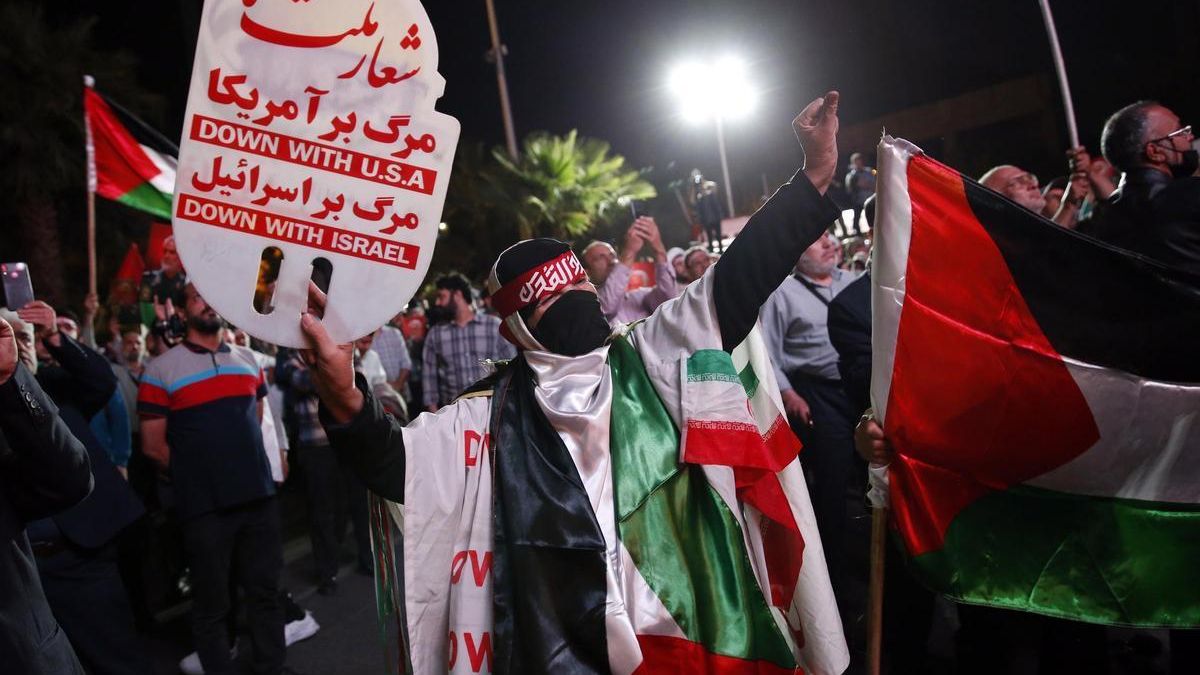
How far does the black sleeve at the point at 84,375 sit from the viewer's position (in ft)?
13.7

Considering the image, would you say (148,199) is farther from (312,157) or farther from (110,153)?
(312,157)

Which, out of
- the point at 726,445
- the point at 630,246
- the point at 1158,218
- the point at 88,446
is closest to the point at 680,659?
the point at 726,445

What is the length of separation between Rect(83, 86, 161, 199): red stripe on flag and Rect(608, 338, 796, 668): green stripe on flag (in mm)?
6618

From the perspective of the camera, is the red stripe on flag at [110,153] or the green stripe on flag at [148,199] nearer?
the red stripe on flag at [110,153]

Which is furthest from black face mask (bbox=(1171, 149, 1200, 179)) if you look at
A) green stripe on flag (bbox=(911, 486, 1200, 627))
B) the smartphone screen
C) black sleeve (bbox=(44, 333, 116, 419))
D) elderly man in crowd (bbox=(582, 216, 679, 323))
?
the smartphone screen

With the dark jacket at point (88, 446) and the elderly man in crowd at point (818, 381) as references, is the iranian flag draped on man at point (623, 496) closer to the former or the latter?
the dark jacket at point (88, 446)

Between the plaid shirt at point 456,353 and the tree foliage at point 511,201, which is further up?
the tree foliage at point 511,201

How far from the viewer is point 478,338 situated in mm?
7453

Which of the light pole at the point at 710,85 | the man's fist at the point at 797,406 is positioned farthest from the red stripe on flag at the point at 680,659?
the light pole at the point at 710,85

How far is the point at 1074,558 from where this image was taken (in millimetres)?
2877

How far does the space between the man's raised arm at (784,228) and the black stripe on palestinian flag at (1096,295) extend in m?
0.70

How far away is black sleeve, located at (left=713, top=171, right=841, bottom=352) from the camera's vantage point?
2.45m

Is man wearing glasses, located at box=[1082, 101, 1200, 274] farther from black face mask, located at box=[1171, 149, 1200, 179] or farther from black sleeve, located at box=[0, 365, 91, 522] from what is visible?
black sleeve, located at box=[0, 365, 91, 522]

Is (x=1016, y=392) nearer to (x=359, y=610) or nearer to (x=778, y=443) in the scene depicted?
(x=778, y=443)
